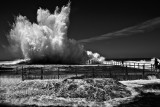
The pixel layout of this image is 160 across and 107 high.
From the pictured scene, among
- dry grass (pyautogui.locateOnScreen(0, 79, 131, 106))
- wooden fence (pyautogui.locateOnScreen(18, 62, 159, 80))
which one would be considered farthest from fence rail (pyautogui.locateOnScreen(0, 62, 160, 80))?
dry grass (pyautogui.locateOnScreen(0, 79, 131, 106))

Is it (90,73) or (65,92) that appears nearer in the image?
(65,92)

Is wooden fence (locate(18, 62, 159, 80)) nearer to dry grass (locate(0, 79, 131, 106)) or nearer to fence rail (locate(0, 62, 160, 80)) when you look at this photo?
fence rail (locate(0, 62, 160, 80))

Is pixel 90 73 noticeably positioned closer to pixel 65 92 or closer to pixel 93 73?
pixel 93 73

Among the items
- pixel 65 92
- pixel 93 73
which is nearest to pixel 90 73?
pixel 93 73

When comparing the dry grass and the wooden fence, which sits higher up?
the wooden fence

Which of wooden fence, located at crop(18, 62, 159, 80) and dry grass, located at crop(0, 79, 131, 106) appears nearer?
dry grass, located at crop(0, 79, 131, 106)

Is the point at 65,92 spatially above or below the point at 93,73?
below

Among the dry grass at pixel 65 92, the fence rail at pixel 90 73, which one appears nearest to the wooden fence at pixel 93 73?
the fence rail at pixel 90 73

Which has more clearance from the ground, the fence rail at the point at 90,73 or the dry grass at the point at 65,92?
the fence rail at the point at 90,73

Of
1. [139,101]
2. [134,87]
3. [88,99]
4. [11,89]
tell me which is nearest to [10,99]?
[11,89]

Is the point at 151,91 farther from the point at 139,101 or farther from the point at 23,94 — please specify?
the point at 23,94

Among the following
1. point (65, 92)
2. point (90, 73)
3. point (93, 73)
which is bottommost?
point (65, 92)

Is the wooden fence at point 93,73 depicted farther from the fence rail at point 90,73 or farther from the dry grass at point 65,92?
the dry grass at point 65,92

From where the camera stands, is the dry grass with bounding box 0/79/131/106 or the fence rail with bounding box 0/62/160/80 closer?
the dry grass with bounding box 0/79/131/106
